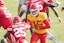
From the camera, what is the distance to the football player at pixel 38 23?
7.78 m

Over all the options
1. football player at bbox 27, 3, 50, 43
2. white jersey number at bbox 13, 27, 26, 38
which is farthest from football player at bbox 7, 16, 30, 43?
football player at bbox 27, 3, 50, 43

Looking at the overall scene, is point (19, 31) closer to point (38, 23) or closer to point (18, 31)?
point (18, 31)

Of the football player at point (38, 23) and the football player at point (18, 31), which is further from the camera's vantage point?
the football player at point (38, 23)

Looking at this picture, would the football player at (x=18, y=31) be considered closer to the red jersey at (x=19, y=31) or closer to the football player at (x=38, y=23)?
the red jersey at (x=19, y=31)

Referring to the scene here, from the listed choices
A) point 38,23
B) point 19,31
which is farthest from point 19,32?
point 38,23

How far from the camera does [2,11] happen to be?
356 inches

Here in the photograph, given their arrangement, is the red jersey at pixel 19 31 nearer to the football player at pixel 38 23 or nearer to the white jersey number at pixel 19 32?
the white jersey number at pixel 19 32

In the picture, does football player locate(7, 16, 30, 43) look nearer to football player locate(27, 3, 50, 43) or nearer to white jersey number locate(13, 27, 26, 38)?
white jersey number locate(13, 27, 26, 38)

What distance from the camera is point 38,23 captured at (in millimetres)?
7926

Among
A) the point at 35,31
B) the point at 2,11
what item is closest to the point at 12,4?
the point at 2,11

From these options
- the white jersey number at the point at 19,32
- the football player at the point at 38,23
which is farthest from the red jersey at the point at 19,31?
the football player at the point at 38,23

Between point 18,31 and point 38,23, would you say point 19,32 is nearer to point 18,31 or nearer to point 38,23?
point 18,31

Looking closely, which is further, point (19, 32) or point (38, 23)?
point (38, 23)

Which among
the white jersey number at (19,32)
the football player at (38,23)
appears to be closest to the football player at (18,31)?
the white jersey number at (19,32)
